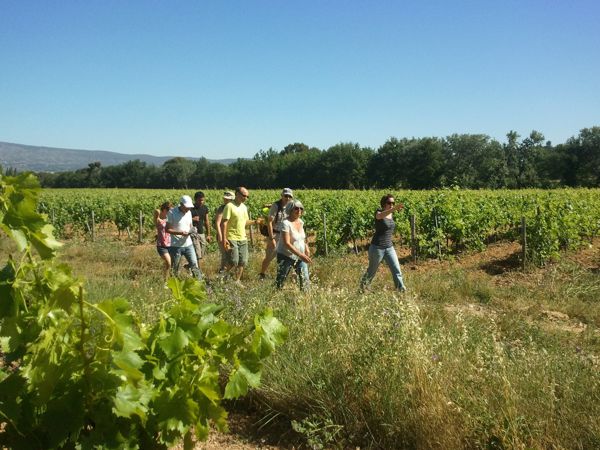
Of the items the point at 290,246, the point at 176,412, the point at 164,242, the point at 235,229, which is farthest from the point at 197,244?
the point at 176,412

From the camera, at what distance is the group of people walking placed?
21.4 feet

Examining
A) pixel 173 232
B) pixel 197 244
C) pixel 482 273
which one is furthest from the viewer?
pixel 482 273

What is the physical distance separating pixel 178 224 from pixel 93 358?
240 inches

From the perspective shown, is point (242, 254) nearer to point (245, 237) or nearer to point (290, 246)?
point (245, 237)

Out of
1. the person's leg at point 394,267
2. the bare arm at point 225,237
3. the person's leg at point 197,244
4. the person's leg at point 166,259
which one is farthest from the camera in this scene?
the person's leg at point 197,244

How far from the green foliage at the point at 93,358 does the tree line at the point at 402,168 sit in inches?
1658

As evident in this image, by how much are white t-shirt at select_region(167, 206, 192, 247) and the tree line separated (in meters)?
36.9

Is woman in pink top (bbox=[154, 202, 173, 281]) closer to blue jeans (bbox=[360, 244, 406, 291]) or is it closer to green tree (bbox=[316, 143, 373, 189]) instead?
blue jeans (bbox=[360, 244, 406, 291])

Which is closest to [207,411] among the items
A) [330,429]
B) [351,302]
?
[330,429]

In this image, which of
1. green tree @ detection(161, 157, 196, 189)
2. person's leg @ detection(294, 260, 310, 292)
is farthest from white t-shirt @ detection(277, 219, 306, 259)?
green tree @ detection(161, 157, 196, 189)

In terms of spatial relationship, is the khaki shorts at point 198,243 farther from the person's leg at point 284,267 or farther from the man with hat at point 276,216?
→ the person's leg at point 284,267

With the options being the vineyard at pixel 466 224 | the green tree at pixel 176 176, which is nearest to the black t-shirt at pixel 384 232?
the vineyard at pixel 466 224

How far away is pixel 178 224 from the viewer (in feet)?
26.0

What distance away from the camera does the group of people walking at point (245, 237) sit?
21.4 feet
